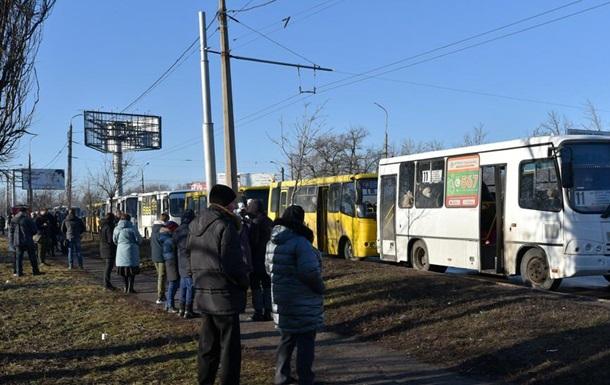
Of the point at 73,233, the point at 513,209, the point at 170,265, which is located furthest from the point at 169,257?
the point at 73,233

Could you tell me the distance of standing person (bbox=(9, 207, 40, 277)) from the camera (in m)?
17.4

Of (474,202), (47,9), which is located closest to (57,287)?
(47,9)

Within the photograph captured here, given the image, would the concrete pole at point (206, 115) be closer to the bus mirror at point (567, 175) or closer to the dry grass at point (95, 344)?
the dry grass at point (95, 344)

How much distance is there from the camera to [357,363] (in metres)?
7.43

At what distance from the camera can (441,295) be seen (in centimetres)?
1040

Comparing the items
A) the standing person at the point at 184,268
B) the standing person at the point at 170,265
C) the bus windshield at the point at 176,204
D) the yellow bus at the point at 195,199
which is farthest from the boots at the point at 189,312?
the bus windshield at the point at 176,204

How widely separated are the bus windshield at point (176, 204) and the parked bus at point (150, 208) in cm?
43

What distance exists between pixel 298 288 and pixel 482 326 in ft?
11.3

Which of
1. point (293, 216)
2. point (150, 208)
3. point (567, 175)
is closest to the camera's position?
point (293, 216)

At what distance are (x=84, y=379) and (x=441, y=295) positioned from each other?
574 centimetres

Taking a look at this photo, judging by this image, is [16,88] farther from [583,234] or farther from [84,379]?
[583,234]

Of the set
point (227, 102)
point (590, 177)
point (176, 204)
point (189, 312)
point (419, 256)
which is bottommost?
point (189, 312)

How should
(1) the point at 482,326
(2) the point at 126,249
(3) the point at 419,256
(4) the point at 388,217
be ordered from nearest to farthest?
(1) the point at 482,326, (2) the point at 126,249, (3) the point at 419,256, (4) the point at 388,217

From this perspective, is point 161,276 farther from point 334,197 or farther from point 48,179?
point 48,179
